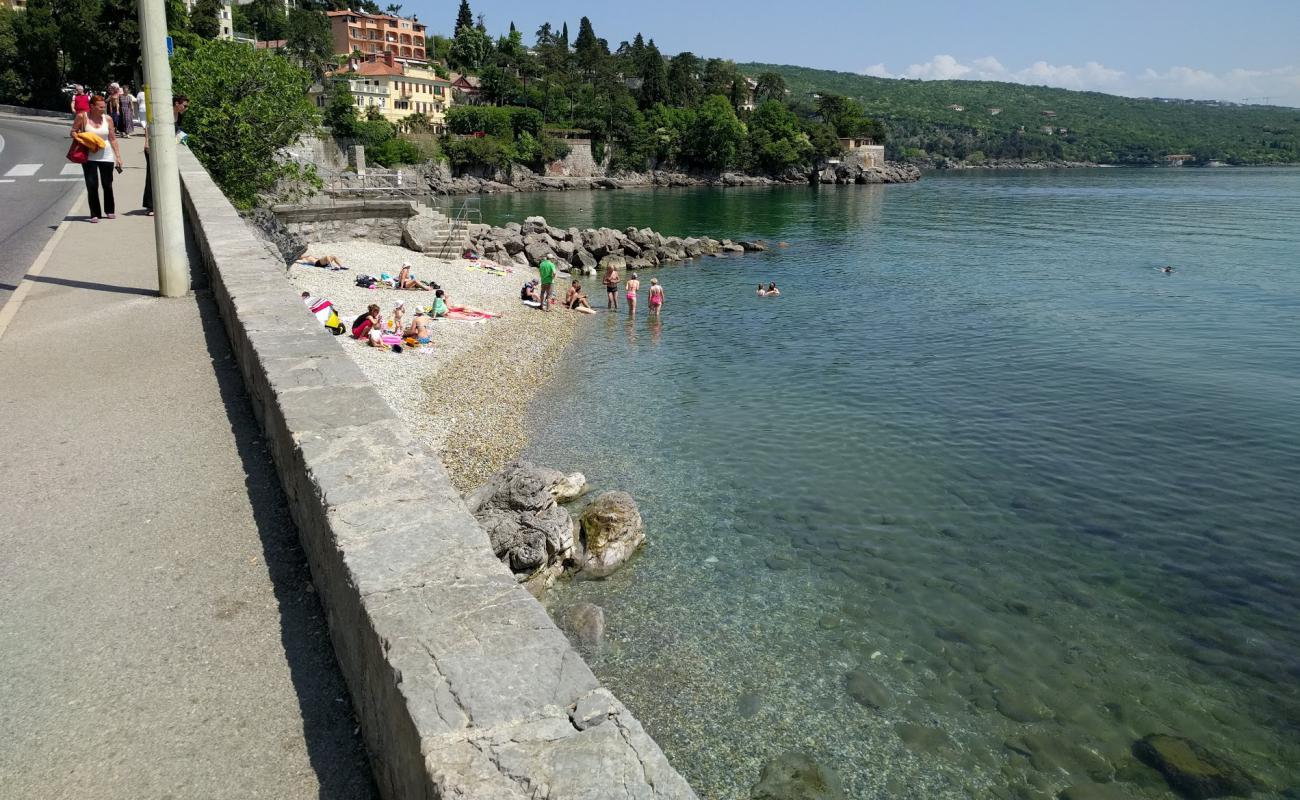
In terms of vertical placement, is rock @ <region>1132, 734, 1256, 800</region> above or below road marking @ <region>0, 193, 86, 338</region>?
below

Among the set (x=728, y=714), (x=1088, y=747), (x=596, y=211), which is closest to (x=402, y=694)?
(x=728, y=714)

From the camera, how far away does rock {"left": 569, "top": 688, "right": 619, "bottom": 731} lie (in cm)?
312

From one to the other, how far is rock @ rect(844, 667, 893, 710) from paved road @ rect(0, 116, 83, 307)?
35.7ft

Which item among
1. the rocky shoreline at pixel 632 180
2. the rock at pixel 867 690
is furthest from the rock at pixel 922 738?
the rocky shoreline at pixel 632 180

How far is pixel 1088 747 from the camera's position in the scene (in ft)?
28.2

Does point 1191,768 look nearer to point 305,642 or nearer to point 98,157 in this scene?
point 305,642

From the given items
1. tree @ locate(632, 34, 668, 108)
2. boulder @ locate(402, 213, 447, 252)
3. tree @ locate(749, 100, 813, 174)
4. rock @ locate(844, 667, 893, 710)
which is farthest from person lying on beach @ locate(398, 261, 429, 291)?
tree @ locate(632, 34, 668, 108)

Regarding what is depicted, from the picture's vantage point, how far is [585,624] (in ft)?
33.3

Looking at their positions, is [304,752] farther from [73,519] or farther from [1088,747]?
[1088,747]

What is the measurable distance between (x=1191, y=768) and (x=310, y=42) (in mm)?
122082

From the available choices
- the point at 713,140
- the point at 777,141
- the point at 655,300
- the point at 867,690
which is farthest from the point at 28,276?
the point at 777,141

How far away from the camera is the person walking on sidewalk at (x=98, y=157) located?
1515 centimetres

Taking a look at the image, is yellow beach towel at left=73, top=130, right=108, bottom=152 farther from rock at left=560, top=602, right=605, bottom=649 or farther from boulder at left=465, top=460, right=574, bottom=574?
rock at left=560, top=602, right=605, bottom=649

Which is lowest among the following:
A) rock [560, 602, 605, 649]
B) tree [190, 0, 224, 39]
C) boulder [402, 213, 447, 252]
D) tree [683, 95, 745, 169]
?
rock [560, 602, 605, 649]
